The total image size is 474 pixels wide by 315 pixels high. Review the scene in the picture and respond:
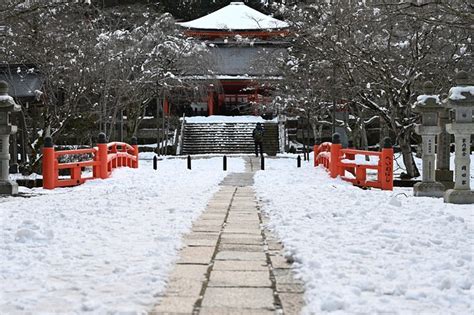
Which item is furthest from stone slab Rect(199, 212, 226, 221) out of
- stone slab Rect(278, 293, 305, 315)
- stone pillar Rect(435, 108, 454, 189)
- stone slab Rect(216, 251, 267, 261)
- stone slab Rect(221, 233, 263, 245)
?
stone pillar Rect(435, 108, 454, 189)

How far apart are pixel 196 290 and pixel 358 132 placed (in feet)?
76.1

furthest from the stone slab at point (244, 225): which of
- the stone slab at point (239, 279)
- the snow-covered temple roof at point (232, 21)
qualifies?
the snow-covered temple roof at point (232, 21)

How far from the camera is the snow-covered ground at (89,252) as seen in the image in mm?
3680

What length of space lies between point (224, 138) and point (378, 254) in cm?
2859

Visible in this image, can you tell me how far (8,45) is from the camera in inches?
736

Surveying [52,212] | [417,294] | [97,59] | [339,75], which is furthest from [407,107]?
[417,294]

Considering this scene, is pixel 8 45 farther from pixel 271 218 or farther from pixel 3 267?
pixel 3 267

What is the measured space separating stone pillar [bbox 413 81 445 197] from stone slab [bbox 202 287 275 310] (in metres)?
8.53

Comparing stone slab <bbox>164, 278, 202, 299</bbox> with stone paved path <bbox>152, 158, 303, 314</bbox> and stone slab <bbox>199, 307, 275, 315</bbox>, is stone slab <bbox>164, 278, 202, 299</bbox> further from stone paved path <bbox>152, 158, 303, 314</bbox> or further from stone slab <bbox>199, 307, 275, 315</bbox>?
stone slab <bbox>199, 307, 275, 315</bbox>

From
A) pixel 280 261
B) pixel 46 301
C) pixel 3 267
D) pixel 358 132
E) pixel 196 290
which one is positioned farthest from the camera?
pixel 358 132

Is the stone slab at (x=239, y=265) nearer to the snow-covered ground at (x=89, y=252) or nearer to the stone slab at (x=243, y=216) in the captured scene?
the snow-covered ground at (x=89, y=252)

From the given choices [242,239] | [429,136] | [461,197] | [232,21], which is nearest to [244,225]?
[242,239]

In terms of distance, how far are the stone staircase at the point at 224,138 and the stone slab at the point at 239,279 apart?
85.4 ft

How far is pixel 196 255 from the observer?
5.10m
